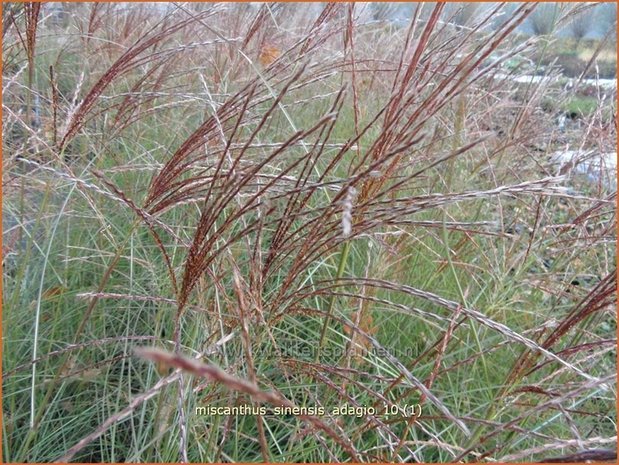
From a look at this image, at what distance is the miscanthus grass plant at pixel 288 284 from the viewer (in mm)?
661

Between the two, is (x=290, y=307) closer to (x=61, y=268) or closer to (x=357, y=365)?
(x=357, y=365)

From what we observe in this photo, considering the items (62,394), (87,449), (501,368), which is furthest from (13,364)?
(501,368)

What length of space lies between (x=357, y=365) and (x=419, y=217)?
17.0 inches

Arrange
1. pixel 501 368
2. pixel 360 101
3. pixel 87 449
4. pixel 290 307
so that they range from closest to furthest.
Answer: pixel 290 307, pixel 87 449, pixel 501 368, pixel 360 101

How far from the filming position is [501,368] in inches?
51.3

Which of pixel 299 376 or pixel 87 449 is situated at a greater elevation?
pixel 299 376

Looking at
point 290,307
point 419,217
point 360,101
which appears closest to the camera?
point 290,307

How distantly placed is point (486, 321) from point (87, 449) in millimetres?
832

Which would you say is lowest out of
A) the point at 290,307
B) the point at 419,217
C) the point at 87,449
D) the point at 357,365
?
the point at 87,449

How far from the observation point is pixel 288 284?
2.23 feet

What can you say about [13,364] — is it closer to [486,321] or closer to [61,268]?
[61,268]

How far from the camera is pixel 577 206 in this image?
71.7 inches

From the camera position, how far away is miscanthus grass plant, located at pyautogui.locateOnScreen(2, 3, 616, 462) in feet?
2.17

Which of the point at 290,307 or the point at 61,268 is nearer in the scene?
the point at 290,307
